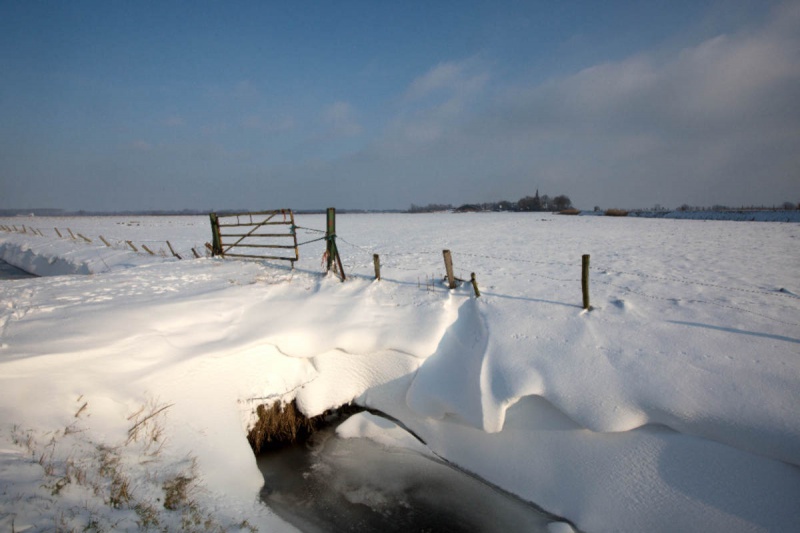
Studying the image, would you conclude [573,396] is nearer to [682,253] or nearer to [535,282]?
[535,282]

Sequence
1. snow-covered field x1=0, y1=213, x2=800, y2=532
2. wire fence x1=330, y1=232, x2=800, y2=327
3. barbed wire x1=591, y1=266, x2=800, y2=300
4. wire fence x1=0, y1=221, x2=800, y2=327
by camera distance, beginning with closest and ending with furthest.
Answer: snow-covered field x1=0, y1=213, x2=800, y2=532, wire fence x1=330, y1=232, x2=800, y2=327, wire fence x1=0, y1=221, x2=800, y2=327, barbed wire x1=591, y1=266, x2=800, y2=300

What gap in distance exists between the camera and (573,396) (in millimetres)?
4566

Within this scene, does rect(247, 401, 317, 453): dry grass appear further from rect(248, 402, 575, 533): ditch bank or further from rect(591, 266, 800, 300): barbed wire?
rect(591, 266, 800, 300): barbed wire

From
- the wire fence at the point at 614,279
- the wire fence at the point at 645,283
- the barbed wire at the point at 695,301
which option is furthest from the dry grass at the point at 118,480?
the barbed wire at the point at 695,301

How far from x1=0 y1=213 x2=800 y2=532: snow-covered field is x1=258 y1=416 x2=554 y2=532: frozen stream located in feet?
0.83

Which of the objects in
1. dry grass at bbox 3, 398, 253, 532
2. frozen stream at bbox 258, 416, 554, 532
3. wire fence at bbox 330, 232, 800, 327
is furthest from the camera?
wire fence at bbox 330, 232, 800, 327

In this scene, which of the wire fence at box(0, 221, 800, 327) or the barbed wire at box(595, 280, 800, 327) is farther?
the wire fence at box(0, 221, 800, 327)

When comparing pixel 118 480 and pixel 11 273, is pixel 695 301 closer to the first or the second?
pixel 118 480

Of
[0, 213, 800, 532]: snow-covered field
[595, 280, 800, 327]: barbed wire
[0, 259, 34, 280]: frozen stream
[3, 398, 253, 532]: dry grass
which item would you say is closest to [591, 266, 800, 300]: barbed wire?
Answer: [0, 213, 800, 532]: snow-covered field

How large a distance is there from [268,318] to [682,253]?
16075 mm

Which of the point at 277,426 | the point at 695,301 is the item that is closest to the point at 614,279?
the point at 695,301

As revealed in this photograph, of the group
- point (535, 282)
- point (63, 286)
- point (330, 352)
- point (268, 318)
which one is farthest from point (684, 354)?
point (63, 286)

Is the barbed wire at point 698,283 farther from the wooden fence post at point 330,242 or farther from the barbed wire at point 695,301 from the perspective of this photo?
the wooden fence post at point 330,242

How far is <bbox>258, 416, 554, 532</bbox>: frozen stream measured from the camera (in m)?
4.20
